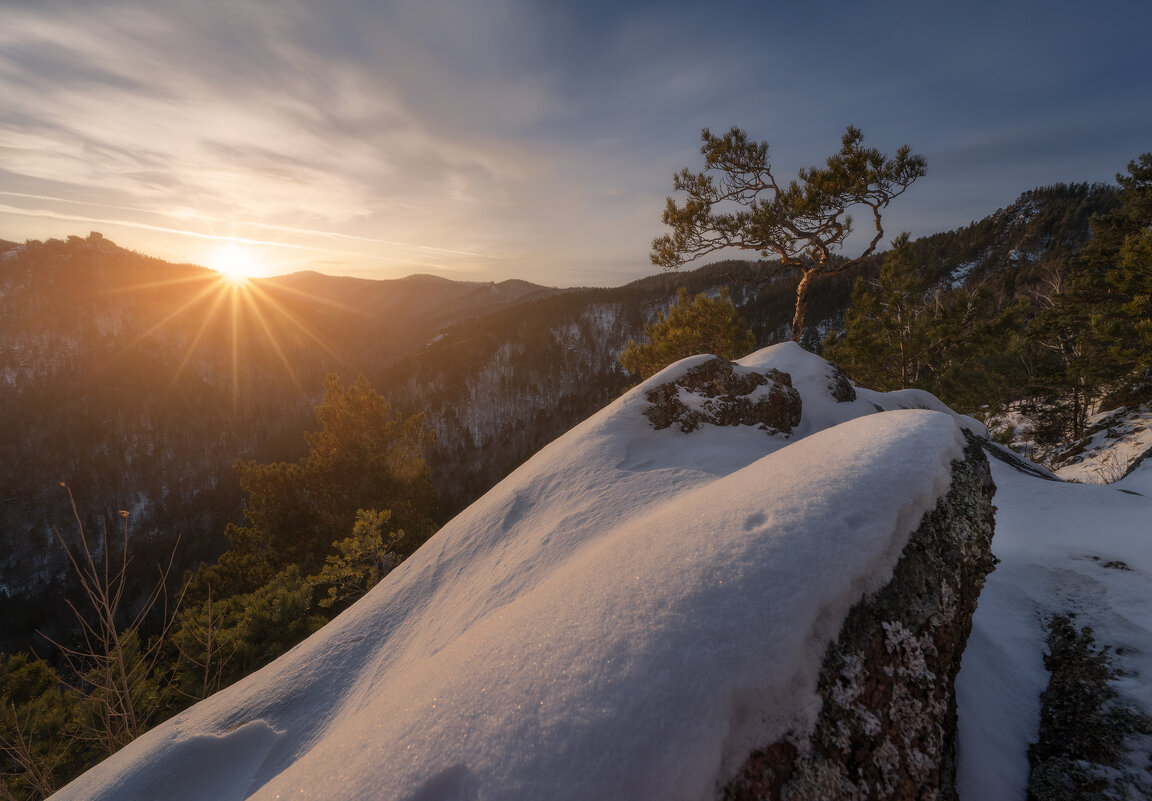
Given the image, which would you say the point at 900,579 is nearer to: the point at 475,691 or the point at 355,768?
the point at 475,691

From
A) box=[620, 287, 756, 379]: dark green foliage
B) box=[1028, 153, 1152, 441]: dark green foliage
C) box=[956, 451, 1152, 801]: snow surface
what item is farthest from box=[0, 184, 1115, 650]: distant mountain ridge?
box=[956, 451, 1152, 801]: snow surface

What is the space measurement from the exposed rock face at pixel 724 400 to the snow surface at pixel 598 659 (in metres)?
1.87

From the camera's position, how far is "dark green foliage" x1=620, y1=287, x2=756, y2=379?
1455 centimetres

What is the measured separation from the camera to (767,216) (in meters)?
12.1

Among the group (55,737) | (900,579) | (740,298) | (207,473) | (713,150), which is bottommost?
(207,473)

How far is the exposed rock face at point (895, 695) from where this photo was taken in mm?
1667

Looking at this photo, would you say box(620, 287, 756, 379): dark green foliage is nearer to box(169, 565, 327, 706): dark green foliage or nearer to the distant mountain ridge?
box(169, 565, 327, 706): dark green foliage

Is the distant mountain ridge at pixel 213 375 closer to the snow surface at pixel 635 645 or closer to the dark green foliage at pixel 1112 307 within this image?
the dark green foliage at pixel 1112 307

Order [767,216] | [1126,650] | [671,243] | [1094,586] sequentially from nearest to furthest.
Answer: [1126,650] < [1094,586] < [767,216] < [671,243]

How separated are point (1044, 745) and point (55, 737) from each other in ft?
38.5

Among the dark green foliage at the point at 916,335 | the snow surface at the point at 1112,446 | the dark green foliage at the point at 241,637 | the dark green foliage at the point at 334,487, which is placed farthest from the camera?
the dark green foliage at the point at 916,335

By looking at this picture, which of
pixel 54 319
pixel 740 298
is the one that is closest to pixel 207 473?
pixel 54 319

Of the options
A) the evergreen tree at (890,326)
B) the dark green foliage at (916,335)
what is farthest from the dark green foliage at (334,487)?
the dark green foliage at (916,335)

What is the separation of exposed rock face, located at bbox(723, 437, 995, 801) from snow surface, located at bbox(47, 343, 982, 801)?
9 cm
